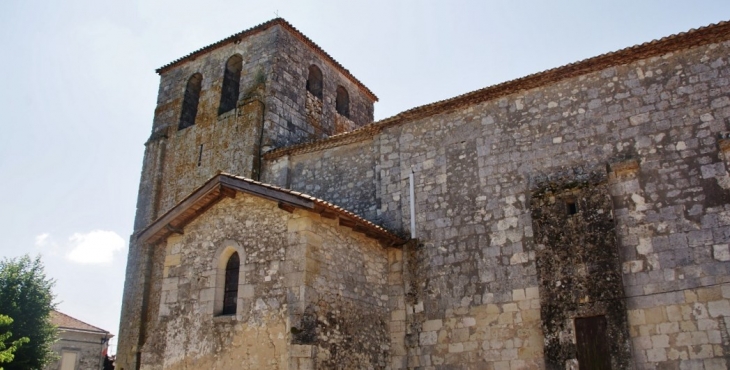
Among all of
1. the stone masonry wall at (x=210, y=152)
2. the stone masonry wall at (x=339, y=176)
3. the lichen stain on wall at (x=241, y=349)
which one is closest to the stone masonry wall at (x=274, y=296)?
the lichen stain on wall at (x=241, y=349)

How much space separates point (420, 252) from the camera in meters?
11.3

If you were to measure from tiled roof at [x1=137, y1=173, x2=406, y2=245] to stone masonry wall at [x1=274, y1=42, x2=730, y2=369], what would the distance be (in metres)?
1.34

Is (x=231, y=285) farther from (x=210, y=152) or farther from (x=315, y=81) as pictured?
(x=315, y=81)

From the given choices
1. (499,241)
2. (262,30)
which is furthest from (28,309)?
(499,241)

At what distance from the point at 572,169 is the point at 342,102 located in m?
9.61

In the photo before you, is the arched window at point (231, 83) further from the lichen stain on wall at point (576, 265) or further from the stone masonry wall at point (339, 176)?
the lichen stain on wall at point (576, 265)

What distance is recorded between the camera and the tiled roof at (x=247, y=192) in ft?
31.9

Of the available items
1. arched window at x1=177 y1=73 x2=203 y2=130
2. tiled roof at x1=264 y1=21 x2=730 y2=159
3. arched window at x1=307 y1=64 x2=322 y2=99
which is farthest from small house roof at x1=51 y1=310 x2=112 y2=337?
tiled roof at x1=264 y1=21 x2=730 y2=159

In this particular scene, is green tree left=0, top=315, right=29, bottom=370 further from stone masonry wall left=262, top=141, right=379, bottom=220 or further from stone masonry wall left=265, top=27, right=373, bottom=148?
stone masonry wall left=265, top=27, right=373, bottom=148

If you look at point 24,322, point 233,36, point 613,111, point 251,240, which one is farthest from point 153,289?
point 613,111

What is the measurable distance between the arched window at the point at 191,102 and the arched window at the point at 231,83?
98 centimetres

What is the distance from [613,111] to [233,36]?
10.8 metres

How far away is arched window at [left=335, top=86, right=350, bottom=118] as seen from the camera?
1850 cm

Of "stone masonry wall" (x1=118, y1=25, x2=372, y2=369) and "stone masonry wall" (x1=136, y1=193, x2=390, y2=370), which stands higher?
"stone masonry wall" (x1=118, y1=25, x2=372, y2=369)
